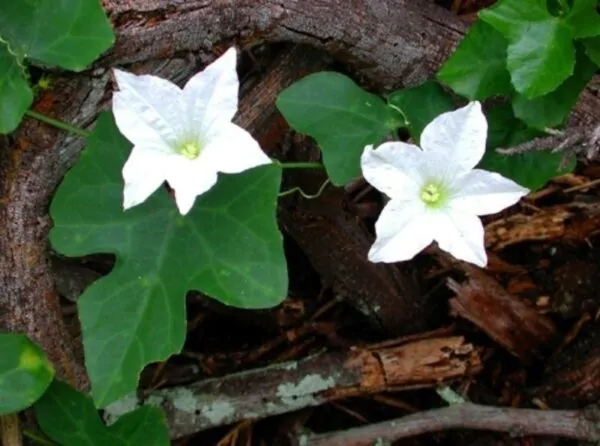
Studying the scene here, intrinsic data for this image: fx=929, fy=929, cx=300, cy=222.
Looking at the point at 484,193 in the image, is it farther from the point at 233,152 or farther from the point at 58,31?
the point at 58,31

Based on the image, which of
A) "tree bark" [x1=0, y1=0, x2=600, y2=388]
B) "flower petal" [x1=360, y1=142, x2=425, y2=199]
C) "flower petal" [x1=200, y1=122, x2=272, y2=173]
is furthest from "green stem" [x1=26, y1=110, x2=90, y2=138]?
"flower petal" [x1=360, y1=142, x2=425, y2=199]

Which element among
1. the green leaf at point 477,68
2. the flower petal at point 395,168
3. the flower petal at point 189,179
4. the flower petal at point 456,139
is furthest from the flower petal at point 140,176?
the green leaf at point 477,68

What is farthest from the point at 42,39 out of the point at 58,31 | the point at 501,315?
the point at 501,315

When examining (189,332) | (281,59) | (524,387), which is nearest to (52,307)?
(189,332)

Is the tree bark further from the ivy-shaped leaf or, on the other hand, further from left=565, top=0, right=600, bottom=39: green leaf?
left=565, top=0, right=600, bottom=39: green leaf

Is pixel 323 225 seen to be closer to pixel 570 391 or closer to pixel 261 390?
pixel 261 390

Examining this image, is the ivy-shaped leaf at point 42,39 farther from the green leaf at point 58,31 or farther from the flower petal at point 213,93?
the flower petal at point 213,93
